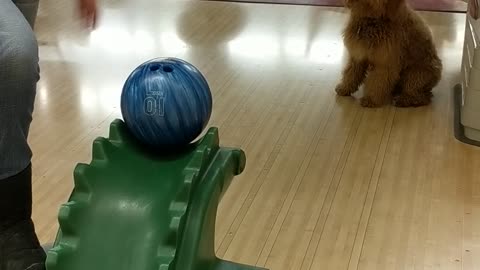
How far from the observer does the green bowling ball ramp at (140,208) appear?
149cm

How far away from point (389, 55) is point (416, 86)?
7.6 inches

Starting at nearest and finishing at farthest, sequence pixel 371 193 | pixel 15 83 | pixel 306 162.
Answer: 1. pixel 15 83
2. pixel 371 193
3. pixel 306 162

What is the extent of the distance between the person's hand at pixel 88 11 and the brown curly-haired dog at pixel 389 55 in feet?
5.53

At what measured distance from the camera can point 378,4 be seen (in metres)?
2.74

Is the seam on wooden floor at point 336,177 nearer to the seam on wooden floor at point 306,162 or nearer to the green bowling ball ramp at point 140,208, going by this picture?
the seam on wooden floor at point 306,162

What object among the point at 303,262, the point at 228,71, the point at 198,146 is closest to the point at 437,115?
the point at 228,71

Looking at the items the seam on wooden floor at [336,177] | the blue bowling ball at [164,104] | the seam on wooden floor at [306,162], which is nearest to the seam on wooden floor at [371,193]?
the seam on wooden floor at [336,177]

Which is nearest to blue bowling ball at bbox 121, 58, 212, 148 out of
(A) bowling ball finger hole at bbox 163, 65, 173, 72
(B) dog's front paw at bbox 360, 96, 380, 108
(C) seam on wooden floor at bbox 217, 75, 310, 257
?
(A) bowling ball finger hole at bbox 163, 65, 173, 72

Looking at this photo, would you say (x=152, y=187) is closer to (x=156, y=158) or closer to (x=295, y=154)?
(x=156, y=158)

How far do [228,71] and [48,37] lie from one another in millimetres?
1081

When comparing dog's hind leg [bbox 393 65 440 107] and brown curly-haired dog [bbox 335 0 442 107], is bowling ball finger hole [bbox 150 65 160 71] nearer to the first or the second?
brown curly-haired dog [bbox 335 0 442 107]

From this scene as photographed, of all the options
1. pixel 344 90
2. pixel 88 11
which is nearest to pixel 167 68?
pixel 344 90

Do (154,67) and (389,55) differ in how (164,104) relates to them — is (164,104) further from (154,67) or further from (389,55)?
(389,55)

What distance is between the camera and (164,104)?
1.59 m
